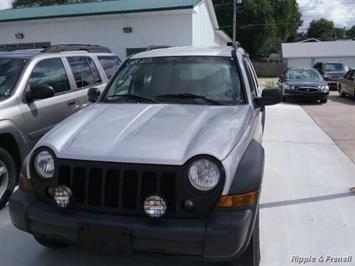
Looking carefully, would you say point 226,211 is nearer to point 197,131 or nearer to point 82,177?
point 197,131

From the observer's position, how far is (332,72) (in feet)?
83.0

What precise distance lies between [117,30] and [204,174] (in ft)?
60.5

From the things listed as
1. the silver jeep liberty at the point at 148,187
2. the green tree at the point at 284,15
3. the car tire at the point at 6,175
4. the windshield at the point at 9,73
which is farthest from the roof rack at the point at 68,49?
the green tree at the point at 284,15

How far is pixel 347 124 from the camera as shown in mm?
11609

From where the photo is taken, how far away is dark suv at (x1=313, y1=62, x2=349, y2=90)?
24641 millimetres

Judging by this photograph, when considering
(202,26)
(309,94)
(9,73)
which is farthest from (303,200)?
(202,26)

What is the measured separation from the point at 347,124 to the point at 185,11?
9884mm

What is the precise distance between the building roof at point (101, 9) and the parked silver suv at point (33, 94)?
43.1 ft

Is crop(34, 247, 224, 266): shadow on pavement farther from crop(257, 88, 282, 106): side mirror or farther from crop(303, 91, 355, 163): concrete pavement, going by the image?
crop(303, 91, 355, 163): concrete pavement

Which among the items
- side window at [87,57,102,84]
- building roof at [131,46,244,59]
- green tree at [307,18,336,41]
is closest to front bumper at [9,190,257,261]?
building roof at [131,46,244,59]

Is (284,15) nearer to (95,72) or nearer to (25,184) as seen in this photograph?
(95,72)

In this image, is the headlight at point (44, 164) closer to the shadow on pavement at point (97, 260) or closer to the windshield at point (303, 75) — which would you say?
the shadow on pavement at point (97, 260)

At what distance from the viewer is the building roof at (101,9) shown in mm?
19469

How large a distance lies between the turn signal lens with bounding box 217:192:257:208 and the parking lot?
3.33ft
